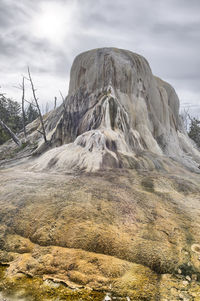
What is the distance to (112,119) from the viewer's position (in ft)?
31.8

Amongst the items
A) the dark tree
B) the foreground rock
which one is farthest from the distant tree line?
the dark tree

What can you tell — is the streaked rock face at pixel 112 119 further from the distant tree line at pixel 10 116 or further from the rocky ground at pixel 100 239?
the distant tree line at pixel 10 116

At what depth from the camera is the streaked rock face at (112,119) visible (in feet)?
24.6

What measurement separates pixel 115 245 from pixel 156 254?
64 cm

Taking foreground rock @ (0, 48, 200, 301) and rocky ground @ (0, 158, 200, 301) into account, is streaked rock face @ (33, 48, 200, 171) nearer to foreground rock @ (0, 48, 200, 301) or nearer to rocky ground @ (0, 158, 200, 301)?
foreground rock @ (0, 48, 200, 301)

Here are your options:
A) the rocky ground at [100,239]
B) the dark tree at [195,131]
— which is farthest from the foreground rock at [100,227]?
the dark tree at [195,131]

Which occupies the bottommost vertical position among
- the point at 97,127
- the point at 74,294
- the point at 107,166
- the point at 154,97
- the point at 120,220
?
the point at 74,294

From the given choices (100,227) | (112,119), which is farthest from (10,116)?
(100,227)

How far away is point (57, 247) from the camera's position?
3510 mm

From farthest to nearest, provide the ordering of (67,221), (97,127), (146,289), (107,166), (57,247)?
(97,127), (107,166), (67,221), (57,247), (146,289)

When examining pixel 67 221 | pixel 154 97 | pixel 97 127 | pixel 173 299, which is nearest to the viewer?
pixel 173 299

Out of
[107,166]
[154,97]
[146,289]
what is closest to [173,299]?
[146,289]

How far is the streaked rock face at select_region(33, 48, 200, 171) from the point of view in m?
7.49

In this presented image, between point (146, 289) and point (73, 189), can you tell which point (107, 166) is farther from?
point (146, 289)
